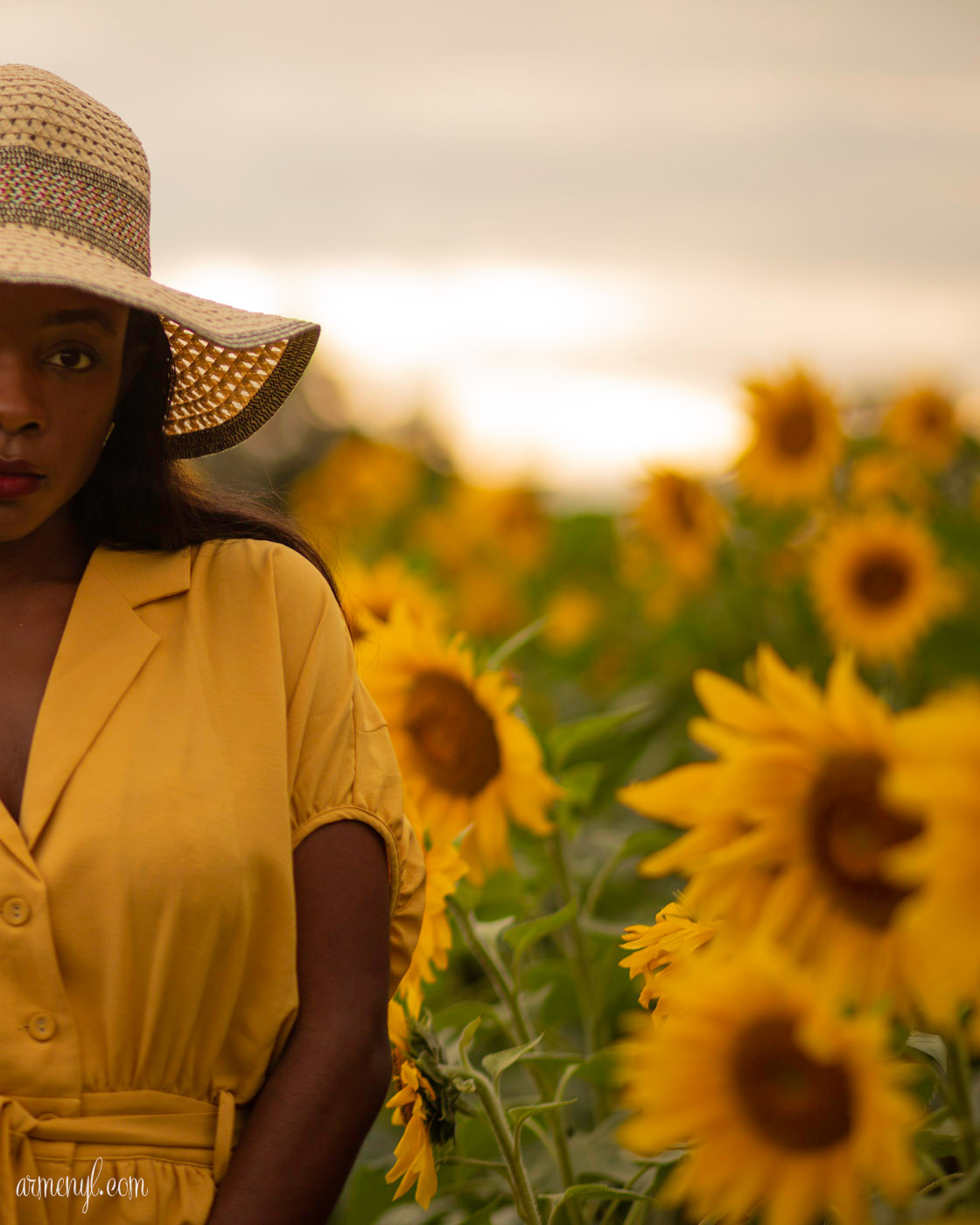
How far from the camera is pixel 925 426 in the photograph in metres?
4.51

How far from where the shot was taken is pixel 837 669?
0.81 meters

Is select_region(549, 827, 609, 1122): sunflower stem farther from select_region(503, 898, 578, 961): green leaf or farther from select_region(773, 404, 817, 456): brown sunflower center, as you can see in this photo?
select_region(773, 404, 817, 456): brown sunflower center

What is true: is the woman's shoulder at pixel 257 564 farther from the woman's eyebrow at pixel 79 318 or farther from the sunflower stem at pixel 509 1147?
the sunflower stem at pixel 509 1147

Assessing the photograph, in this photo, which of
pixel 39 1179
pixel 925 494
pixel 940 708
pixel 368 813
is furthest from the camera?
pixel 925 494

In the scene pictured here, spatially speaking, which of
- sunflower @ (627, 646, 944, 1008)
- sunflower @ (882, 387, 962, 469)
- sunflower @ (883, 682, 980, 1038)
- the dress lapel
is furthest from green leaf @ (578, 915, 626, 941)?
sunflower @ (882, 387, 962, 469)

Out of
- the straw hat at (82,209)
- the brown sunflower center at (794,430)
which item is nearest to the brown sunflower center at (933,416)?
the brown sunflower center at (794,430)

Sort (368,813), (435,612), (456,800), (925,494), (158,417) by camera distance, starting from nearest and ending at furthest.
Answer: (368,813) < (158,417) < (456,800) < (435,612) < (925,494)

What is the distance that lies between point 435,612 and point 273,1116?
1.38 m

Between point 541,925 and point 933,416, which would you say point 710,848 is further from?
point 933,416

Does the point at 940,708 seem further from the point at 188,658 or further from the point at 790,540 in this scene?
the point at 790,540

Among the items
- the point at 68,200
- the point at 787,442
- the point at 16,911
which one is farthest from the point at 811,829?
the point at 787,442

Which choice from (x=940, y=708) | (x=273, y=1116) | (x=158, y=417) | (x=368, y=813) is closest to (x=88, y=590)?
(x=158, y=417)

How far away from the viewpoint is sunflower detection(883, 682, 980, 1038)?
66 centimetres

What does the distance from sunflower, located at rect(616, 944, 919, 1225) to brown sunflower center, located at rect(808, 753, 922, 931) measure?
6cm
